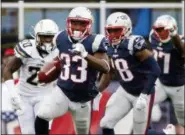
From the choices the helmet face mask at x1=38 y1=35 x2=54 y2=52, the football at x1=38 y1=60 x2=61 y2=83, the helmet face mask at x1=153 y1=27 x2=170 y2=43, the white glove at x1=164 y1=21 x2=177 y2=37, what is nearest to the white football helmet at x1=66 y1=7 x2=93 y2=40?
the football at x1=38 y1=60 x2=61 y2=83

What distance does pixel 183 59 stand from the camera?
11.4 metres

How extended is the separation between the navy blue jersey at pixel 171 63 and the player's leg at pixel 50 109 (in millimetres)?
2225

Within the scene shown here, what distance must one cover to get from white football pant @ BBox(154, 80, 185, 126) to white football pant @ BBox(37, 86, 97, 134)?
1978 millimetres

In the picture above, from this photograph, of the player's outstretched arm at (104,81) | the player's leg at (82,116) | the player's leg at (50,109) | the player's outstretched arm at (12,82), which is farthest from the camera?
the player's outstretched arm at (104,81)

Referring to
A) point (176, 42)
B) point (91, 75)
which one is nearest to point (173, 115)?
point (176, 42)

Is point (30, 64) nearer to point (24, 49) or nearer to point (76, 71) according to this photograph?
point (24, 49)

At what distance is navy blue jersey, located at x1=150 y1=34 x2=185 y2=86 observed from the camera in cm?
1141

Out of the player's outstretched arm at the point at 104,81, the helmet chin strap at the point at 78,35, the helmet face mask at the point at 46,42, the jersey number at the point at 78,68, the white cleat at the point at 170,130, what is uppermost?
the helmet chin strap at the point at 78,35

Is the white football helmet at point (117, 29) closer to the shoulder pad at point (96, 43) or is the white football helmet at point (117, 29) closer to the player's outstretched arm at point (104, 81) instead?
the player's outstretched arm at point (104, 81)

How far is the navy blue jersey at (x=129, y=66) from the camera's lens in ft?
32.9

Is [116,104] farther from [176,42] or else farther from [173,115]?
[173,115]

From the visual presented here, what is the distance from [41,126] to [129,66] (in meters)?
1.25

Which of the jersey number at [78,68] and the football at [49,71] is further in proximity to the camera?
the football at [49,71]

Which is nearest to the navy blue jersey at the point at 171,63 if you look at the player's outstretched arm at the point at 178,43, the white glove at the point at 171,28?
the player's outstretched arm at the point at 178,43
